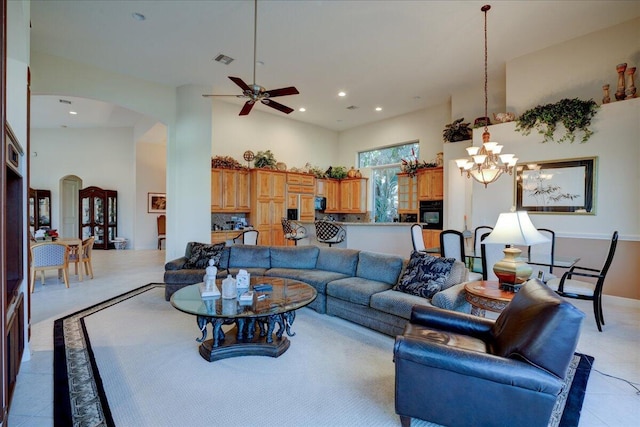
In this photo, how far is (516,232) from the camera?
267 cm

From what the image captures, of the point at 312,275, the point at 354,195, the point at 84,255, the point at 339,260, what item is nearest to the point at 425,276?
the point at 339,260

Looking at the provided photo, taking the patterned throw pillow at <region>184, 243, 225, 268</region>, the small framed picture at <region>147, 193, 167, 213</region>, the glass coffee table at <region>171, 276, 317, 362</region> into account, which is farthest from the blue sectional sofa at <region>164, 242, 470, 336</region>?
the small framed picture at <region>147, 193, 167, 213</region>

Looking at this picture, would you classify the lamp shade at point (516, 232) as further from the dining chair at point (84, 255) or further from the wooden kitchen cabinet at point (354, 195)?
the wooden kitchen cabinet at point (354, 195)

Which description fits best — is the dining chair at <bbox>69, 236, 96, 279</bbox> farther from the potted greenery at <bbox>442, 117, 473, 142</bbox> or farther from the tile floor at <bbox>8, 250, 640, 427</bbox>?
the potted greenery at <bbox>442, 117, 473, 142</bbox>

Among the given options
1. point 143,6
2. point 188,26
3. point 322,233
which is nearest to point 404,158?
point 322,233

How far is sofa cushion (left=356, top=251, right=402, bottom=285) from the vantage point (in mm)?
3906

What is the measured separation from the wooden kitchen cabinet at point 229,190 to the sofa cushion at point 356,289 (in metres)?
4.39

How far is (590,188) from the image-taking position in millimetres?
4684

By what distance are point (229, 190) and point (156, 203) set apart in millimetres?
4798

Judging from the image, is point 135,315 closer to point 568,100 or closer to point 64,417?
point 64,417

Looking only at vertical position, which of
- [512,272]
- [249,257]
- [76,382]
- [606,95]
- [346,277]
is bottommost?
[76,382]

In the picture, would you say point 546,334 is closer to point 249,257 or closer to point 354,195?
point 249,257

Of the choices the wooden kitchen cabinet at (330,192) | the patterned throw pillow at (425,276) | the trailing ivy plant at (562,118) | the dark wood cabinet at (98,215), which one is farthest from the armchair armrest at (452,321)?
the dark wood cabinet at (98,215)

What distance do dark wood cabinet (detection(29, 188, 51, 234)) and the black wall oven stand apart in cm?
1183
